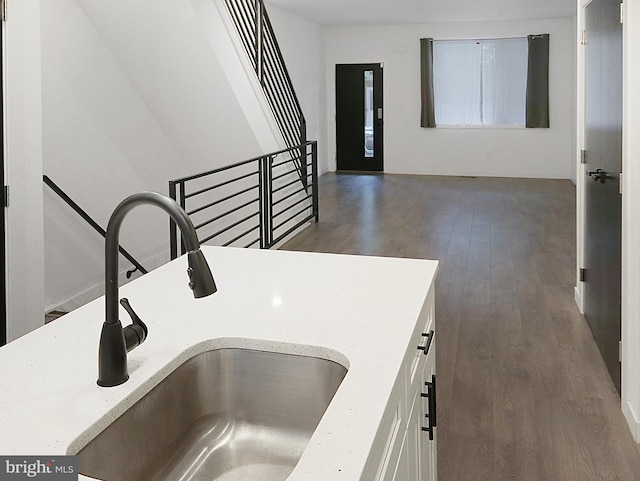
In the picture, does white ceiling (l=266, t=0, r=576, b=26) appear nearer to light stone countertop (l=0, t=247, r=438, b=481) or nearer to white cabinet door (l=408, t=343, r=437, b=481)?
light stone countertop (l=0, t=247, r=438, b=481)

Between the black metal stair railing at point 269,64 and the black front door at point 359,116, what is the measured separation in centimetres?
434

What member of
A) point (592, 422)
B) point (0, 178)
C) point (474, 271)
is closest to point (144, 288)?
point (0, 178)

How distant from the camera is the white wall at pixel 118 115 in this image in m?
5.18

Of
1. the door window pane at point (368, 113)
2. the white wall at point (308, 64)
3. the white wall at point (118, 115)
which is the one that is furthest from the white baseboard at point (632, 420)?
the door window pane at point (368, 113)

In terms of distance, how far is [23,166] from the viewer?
323cm

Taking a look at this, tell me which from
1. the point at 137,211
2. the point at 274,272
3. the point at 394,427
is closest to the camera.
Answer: the point at 394,427

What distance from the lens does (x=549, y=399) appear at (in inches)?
125

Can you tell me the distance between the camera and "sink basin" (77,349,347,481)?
4.75 feet

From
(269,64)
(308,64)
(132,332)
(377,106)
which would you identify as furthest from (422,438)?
(377,106)

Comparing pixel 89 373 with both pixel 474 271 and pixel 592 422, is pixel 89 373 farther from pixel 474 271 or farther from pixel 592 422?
pixel 474 271

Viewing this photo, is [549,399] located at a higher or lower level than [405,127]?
lower

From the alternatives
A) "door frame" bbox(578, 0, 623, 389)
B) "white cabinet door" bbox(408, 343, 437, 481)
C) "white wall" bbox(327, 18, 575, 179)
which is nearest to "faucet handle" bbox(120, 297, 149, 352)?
"white cabinet door" bbox(408, 343, 437, 481)

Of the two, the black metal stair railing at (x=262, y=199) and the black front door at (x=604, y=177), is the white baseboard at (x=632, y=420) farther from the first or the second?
the black metal stair railing at (x=262, y=199)

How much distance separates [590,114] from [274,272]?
103 inches
